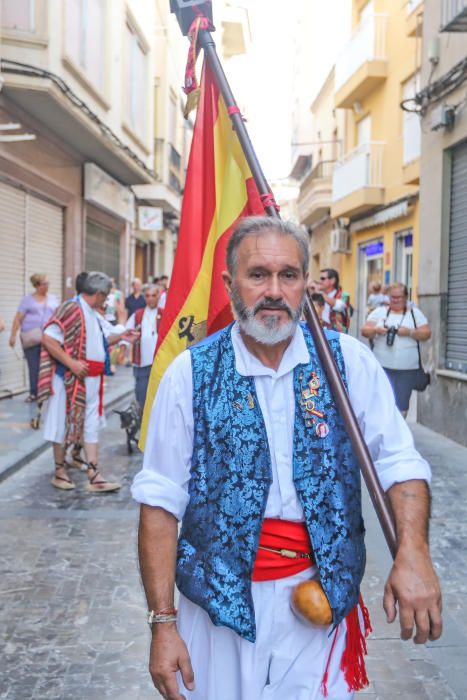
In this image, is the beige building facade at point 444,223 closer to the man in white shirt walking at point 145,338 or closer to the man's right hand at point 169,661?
the man in white shirt walking at point 145,338

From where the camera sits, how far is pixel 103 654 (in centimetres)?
405

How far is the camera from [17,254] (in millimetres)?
13750

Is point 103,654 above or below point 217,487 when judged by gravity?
below

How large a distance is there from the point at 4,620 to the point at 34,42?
1006 centimetres

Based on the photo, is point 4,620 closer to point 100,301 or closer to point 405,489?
point 405,489

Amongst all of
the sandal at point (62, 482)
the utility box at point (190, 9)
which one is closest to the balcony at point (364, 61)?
the sandal at point (62, 482)

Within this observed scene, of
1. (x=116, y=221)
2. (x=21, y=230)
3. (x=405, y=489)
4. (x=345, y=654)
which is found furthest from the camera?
(x=116, y=221)

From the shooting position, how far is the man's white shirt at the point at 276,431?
7.30ft

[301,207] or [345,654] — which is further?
[301,207]

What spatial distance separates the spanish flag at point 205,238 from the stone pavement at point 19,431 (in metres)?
4.55

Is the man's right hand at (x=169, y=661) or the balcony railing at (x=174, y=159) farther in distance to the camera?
the balcony railing at (x=174, y=159)

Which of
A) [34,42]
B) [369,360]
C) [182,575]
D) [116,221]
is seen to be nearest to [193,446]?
[182,575]

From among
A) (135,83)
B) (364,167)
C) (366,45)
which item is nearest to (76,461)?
(135,83)

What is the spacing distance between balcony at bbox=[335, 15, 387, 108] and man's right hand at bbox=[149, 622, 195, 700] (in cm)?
2100
